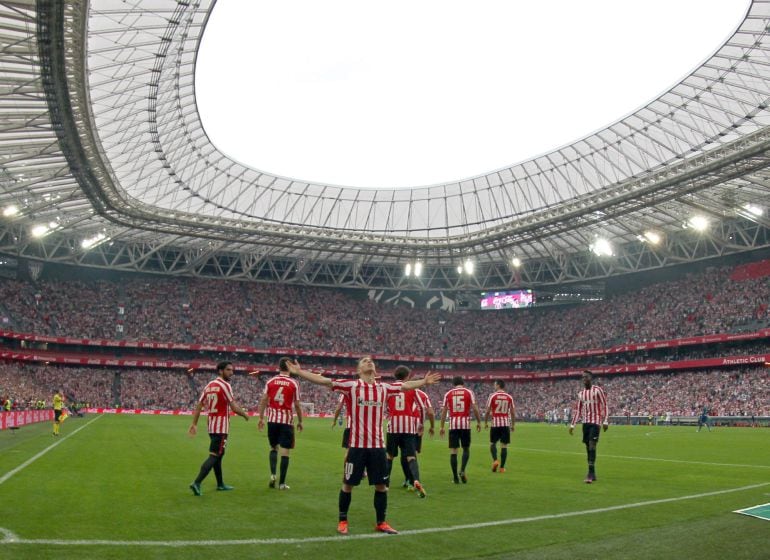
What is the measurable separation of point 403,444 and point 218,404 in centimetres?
344

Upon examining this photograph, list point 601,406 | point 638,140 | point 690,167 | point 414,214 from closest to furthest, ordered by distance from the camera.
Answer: point 601,406 < point 690,167 < point 638,140 < point 414,214

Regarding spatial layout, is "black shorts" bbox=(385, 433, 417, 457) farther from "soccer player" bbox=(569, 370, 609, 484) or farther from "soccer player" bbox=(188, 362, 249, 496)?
"soccer player" bbox=(569, 370, 609, 484)

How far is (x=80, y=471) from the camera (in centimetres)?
1436

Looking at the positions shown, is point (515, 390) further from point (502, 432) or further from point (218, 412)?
point (218, 412)

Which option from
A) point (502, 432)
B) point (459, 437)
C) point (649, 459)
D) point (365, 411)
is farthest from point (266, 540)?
point (649, 459)

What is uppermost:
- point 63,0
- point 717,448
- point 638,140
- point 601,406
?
point 638,140

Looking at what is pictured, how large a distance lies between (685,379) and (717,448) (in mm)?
36458

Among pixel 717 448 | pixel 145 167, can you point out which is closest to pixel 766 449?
pixel 717 448

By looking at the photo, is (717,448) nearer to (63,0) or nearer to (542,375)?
(63,0)

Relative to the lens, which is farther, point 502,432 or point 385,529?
point 502,432

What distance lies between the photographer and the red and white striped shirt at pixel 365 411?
8461mm

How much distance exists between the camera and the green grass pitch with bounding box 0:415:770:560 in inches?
288

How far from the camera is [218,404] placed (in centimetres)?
1173

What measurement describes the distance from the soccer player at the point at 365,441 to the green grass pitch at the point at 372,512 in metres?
0.35
